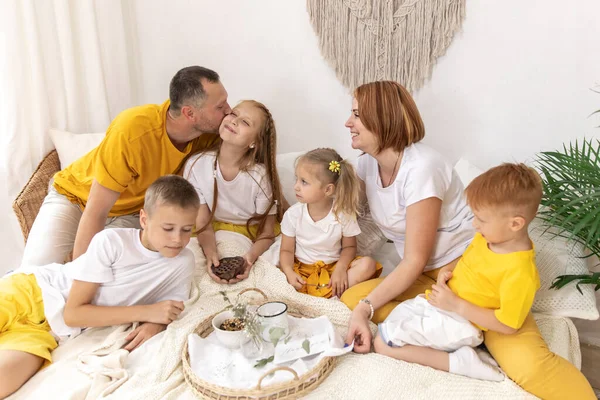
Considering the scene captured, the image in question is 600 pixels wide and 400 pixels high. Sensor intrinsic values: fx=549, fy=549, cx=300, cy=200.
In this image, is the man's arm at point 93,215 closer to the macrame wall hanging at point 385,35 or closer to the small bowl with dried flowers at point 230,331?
the small bowl with dried flowers at point 230,331

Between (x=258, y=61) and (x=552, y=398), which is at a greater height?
(x=258, y=61)

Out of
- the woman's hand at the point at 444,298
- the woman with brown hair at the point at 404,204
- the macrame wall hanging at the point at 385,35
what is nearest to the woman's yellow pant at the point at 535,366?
the woman with brown hair at the point at 404,204

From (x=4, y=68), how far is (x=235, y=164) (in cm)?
110

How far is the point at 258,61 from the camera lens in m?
2.63

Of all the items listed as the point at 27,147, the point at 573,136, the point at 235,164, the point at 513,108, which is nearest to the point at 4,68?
the point at 27,147

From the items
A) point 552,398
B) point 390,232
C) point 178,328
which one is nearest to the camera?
point 552,398

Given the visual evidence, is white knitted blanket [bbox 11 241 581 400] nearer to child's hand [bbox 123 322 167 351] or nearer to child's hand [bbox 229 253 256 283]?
child's hand [bbox 123 322 167 351]

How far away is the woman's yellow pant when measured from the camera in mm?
1458

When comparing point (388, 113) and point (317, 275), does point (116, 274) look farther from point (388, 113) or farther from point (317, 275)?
point (388, 113)

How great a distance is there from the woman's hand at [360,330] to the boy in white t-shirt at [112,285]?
0.56 m

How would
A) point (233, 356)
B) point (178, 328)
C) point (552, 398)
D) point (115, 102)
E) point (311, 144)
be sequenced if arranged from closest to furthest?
point (552, 398)
point (233, 356)
point (178, 328)
point (311, 144)
point (115, 102)

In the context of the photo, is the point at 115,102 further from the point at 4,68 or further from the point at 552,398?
the point at 552,398

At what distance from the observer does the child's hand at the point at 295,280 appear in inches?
78.4

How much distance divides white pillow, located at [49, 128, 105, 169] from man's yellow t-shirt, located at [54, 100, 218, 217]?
188 mm
